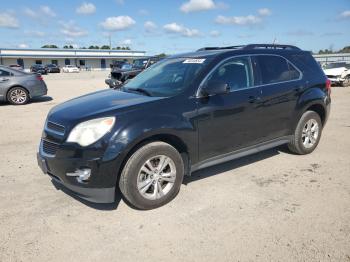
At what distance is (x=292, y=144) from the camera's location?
5574 mm

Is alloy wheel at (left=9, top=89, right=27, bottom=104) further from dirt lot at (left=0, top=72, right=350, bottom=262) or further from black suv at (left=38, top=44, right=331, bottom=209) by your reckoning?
black suv at (left=38, top=44, right=331, bottom=209)

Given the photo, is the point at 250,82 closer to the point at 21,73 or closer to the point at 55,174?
the point at 55,174

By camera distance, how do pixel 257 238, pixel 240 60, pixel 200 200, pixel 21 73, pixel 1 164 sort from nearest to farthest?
pixel 257 238
pixel 200 200
pixel 240 60
pixel 1 164
pixel 21 73

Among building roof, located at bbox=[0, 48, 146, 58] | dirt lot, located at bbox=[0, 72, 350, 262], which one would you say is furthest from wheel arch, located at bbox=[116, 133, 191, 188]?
building roof, located at bbox=[0, 48, 146, 58]

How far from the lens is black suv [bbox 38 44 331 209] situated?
11.5 ft

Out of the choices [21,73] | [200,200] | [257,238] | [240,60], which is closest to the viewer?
[257,238]

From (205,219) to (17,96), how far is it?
10.9 metres

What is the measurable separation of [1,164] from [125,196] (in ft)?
9.77

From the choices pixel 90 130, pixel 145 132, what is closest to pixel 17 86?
pixel 90 130

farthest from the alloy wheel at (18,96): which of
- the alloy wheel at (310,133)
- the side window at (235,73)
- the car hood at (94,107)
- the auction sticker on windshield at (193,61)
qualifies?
the alloy wheel at (310,133)

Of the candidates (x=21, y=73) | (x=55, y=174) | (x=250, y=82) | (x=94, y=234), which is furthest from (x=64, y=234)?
(x=21, y=73)

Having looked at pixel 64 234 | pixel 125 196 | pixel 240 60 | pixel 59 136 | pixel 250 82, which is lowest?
pixel 64 234

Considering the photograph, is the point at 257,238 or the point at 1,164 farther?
the point at 1,164

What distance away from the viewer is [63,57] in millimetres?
72312
